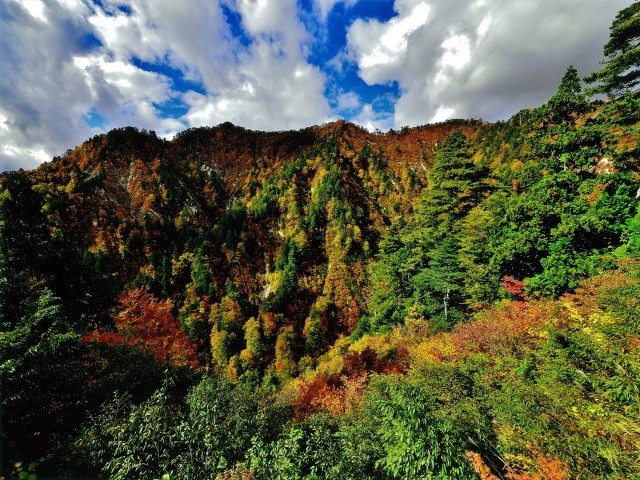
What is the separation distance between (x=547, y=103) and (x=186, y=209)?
113483mm

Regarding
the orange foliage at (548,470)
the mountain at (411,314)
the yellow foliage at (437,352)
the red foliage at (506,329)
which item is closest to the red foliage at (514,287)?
the mountain at (411,314)

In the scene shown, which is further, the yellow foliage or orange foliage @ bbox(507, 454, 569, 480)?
the yellow foliage

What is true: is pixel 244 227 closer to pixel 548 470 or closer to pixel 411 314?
pixel 411 314

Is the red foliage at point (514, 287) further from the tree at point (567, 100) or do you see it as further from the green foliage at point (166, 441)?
the green foliage at point (166, 441)

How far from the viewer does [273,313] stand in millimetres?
73875

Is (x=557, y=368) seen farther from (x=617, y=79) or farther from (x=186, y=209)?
(x=186, y=209)

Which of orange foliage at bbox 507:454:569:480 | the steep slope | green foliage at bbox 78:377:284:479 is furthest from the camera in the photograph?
the steep slope

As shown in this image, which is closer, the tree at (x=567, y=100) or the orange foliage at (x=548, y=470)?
the orange foliage at (x=548, y=470)

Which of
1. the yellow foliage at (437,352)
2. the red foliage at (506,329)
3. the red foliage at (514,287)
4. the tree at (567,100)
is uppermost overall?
the tree at (567,100)

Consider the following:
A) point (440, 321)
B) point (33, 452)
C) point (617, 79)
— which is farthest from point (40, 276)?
point (617, 79)

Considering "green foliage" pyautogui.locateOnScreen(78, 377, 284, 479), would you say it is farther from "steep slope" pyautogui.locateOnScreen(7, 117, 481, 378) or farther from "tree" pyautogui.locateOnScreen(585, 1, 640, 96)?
"steep slope" pyautogui.locateOnScreen(7, 117, 481, 378)

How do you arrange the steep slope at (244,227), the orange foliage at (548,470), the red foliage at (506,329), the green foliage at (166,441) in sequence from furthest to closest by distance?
the steep slope at (244,227) < the red foliage at (506,329) < the green foliage at (166,441) < the orange foliage at (548,470)

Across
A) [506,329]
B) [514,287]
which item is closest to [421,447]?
[506,329]

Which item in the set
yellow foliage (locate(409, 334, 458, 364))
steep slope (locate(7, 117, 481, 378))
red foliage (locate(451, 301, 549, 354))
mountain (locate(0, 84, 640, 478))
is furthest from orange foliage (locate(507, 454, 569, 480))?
steep slope (locate(7, 117, 481, 378))
